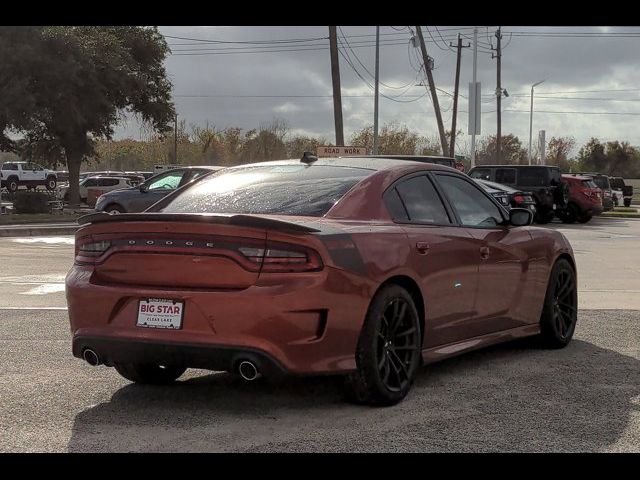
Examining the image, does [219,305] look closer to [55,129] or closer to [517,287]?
[517,287]

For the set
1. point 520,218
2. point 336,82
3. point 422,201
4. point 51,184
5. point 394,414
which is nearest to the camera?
point 394,414

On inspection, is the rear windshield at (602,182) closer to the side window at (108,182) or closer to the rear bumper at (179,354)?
the side window at (108,182)

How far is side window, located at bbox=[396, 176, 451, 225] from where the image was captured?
607 centimetres

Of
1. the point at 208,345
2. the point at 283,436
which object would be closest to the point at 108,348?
the point at 208,345

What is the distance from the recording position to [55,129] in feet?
138

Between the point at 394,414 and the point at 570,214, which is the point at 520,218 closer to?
the point at 394,414

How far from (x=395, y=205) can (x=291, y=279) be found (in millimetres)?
1289

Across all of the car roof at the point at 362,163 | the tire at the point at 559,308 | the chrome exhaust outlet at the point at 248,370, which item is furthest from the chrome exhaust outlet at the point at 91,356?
the tire at the point at 559,308

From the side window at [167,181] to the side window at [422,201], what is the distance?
49.6 feet

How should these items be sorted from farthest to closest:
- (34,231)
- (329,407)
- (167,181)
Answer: (34,231) < (167,181) < (329,407)

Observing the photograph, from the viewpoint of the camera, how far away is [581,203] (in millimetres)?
30422

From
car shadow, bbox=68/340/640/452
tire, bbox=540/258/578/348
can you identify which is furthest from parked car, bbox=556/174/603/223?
car shadow, bbox=68/340/640/452

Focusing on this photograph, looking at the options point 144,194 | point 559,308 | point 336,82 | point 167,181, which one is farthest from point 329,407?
point 336,82

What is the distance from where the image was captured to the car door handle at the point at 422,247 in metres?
5.74
